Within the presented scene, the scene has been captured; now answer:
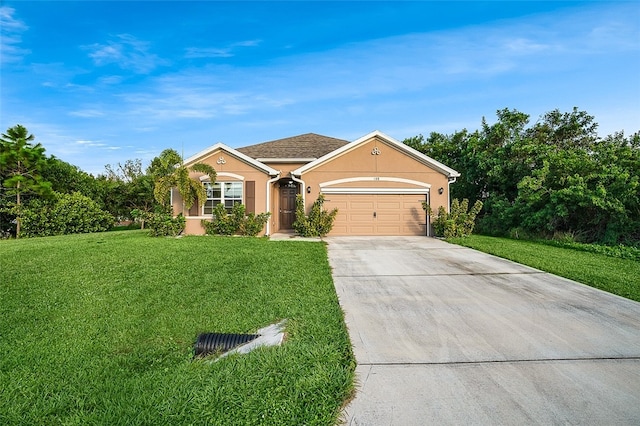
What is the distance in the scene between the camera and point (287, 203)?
627 inches

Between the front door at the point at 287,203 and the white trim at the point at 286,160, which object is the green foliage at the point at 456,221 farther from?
the front door at the point at 287,203

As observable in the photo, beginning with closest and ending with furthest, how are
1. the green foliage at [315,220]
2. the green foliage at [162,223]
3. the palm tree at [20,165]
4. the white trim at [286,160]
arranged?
1. the green foliage at [162,223]
2. the green foliage at [315,220]
3. the white trim at [286,160]
4. the palm tree at [20,165]

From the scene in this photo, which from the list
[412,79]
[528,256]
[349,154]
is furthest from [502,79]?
[528,256]

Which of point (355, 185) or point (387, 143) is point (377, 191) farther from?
point (387, 143)

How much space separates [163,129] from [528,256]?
1808cm

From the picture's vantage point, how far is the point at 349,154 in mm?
14117

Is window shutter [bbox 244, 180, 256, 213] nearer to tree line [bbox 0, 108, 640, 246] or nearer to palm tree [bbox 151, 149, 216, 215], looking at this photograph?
palm tree [bbox 151, 149, 216, 215]

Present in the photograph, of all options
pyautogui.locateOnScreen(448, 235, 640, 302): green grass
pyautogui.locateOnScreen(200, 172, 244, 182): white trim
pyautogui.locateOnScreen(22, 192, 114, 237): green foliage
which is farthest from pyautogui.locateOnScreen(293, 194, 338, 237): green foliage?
pyautogui.locateOnScreen(22, 192, 114, 237): green foliage

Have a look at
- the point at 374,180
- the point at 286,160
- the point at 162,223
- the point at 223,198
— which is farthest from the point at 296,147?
the point at 162,223

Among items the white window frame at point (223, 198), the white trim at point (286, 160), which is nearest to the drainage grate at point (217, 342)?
the white window frame at point (223, 198)

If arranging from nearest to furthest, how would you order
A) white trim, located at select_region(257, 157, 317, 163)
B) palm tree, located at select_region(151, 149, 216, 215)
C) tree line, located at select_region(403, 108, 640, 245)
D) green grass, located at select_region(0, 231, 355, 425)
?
green grass, located at select_region(0, 231, 355, 425), tree line, located at select_region(403, 108, 640, 245), palm tree, located at select_region(151, 149, 216, 215), white trim, located at select_region(257, 157, 317, 163)

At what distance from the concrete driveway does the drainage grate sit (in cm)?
123

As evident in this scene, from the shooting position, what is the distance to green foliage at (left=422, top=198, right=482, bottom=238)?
13070 mm

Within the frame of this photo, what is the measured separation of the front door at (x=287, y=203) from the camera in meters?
15.8
